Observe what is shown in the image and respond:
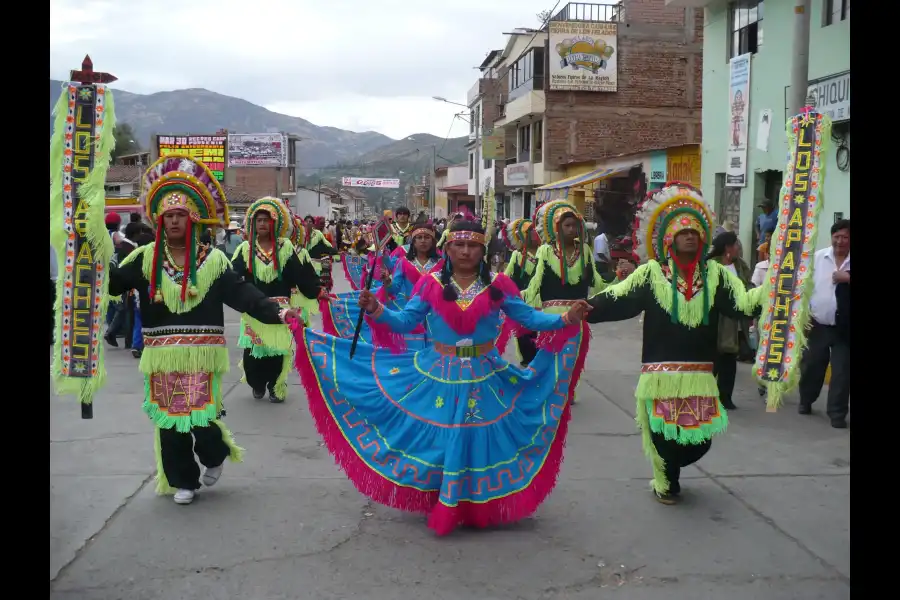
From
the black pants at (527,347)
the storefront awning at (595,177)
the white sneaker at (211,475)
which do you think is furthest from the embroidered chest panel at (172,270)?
the storefront awning at (595,177)

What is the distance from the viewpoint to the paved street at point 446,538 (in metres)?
4.50

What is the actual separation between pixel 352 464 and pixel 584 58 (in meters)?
32.1

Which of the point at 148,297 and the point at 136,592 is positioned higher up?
the point at 148,297

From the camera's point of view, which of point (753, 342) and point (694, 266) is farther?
point (753, 342)

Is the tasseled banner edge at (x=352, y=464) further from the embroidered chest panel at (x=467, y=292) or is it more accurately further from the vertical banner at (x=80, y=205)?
the vertical banner at (x=80, y=205)

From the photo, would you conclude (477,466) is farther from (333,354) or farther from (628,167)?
(628,167)

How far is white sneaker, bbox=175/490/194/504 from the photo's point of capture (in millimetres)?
5730

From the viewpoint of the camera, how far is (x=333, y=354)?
5.59 metres

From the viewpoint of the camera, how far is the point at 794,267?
538 cm

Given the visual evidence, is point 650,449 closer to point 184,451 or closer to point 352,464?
point 352,464

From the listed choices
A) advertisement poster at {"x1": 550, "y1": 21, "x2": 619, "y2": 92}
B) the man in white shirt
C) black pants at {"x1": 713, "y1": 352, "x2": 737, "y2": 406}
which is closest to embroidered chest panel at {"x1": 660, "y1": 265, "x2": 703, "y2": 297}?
the man in white shirt

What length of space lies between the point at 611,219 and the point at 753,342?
55.1 feet
